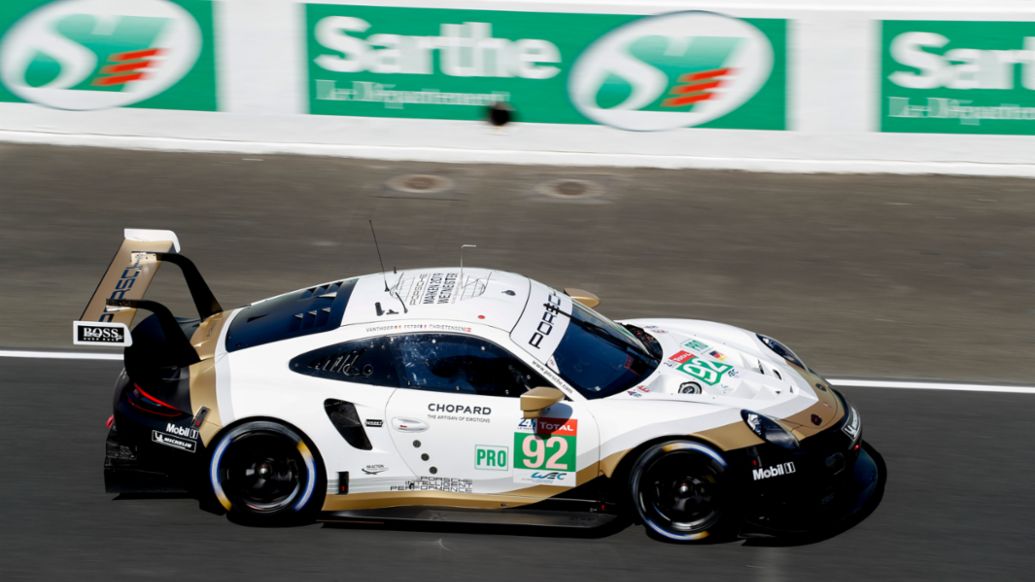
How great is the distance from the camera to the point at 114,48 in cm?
1365

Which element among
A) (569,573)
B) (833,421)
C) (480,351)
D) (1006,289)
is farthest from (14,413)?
(1006,289)

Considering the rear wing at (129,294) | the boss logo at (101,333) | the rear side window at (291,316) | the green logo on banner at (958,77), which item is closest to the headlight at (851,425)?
the rear side window at (291,316)

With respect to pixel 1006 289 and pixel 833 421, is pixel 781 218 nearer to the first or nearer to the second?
pixel 1006 289

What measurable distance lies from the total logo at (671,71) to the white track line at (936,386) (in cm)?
482

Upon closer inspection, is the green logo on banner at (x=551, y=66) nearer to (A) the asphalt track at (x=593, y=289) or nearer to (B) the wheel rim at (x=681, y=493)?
(A) the asphalt track at (x=593, y=289)

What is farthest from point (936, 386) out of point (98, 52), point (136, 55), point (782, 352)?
point (98, 52)

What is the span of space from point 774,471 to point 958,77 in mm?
7733

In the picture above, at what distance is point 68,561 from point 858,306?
6764mm

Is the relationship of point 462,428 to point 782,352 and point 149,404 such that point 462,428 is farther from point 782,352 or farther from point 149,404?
point 782,352

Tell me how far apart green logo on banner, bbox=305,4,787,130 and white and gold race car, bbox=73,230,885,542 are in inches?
261

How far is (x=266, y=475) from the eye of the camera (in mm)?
6875

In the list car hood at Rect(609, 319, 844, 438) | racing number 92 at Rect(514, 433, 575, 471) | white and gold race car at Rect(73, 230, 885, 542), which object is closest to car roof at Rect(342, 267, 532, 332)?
white and gold race car at Rect(73, 230, 885, 542)

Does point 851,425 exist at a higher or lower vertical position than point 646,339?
lower

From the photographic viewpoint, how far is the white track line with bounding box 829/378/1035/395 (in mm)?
9125
